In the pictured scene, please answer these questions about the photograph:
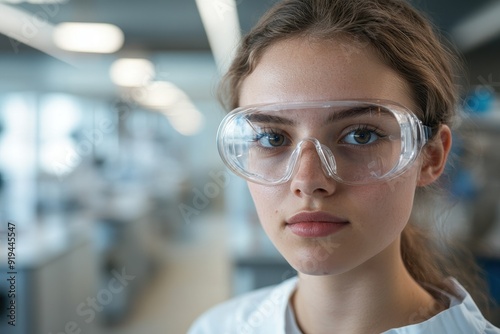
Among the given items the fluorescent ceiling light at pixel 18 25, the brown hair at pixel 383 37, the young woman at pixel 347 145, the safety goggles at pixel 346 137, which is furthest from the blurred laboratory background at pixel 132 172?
the safety goggles at pixel 346 137

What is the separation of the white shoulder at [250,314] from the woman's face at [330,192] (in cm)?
32

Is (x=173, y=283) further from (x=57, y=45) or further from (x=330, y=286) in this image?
(x=330, y=286)

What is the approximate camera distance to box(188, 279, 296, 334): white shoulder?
1.24 metres

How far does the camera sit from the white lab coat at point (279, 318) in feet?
3.41

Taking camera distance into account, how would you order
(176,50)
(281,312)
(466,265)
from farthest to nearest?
(176,50) → (466,265) → (281,312)

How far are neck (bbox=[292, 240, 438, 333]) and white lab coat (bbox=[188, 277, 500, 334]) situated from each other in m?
0.04

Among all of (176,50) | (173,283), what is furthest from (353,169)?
(176,50)

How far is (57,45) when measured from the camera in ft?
19.4

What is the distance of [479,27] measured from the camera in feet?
21.0

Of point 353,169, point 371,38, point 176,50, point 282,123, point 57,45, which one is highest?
point 176,50

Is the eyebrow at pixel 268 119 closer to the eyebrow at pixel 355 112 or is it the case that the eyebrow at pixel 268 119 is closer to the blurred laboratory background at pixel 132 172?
the eyebrow at pixel 355 112

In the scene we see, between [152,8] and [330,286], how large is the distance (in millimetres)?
5160

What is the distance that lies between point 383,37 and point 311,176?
31cm

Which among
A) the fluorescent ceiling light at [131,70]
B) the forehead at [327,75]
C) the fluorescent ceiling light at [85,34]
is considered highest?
the fluorescent ceiling light at [131,70]
